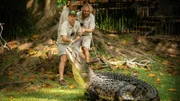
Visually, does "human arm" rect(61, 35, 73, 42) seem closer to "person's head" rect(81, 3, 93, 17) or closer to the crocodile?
the crocodile

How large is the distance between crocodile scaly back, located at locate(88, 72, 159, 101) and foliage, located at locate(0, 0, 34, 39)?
5186mm

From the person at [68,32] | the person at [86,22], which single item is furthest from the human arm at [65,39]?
the person at [86,22]

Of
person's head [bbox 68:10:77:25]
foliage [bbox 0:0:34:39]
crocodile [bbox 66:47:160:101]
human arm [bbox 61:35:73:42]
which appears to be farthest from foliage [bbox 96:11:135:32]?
crocodile [bbox 66:47:160:101]

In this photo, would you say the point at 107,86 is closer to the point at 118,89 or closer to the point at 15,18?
the point at 118,89

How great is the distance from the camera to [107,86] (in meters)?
5.09

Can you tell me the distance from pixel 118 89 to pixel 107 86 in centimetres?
20

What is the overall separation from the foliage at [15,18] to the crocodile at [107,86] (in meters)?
4.98

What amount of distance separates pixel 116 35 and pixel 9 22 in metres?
3.38

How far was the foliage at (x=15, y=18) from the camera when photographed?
10023 mm

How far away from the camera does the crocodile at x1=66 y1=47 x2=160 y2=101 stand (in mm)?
4938

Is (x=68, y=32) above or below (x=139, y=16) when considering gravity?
above

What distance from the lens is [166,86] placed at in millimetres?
6578

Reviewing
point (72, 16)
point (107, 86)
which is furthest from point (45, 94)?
point (72, 16)

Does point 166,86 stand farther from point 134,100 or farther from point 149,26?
point 149,26
